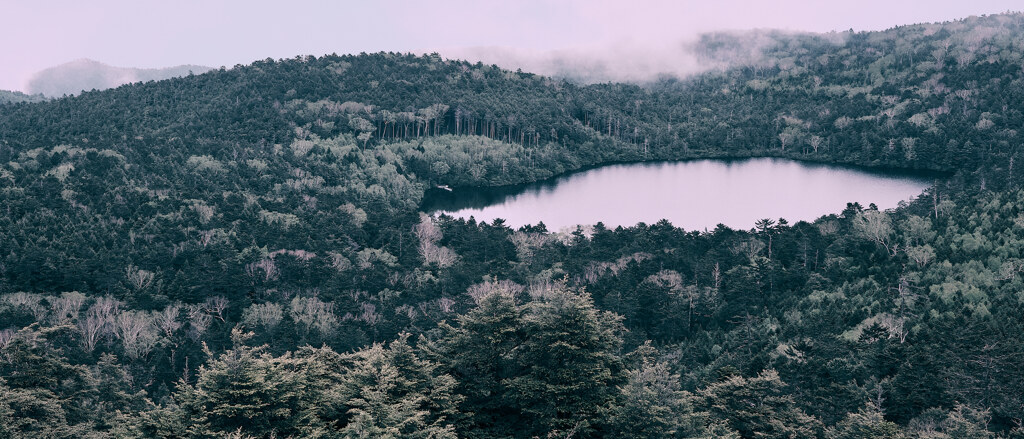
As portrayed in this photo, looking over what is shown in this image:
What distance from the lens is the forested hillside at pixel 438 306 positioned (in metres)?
37.9

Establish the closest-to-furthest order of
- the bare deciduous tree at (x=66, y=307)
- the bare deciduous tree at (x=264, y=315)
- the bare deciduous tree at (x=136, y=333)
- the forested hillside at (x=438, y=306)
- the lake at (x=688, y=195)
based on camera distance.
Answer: the forested hillside at (x=438, y=306)
the bare deciduous tree at (x=136, y=333)
the bare deciduous tree at (x=66, y=307)
the bare deciduous tree at (x=264, y=315)
the lake at (x=688, y=195)

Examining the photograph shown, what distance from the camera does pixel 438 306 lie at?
82.6m

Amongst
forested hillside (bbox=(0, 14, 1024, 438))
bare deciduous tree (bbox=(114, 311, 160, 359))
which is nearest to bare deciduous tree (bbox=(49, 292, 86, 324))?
forested hillside (bbox=(0, 14, 1024, 438))

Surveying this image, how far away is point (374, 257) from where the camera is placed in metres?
101

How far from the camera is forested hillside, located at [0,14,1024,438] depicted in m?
37.9

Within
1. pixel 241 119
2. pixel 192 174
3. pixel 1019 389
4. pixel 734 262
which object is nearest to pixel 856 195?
pixel 734 262

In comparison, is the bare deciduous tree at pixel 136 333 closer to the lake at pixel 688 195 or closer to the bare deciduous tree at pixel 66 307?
the bare deciduous tree at pixel 66 307

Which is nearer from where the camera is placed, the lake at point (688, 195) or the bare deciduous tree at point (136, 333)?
the bare deciduous tree at point (136, 333)

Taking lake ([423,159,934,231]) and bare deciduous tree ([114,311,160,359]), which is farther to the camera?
lake ([423,159,934,231])

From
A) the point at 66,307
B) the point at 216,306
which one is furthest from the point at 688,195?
the point at 66,307

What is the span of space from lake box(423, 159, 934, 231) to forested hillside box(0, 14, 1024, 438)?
53.4ft

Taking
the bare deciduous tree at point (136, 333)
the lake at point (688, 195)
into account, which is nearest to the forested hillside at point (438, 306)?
the bare deciduous tree at point (136, 333)

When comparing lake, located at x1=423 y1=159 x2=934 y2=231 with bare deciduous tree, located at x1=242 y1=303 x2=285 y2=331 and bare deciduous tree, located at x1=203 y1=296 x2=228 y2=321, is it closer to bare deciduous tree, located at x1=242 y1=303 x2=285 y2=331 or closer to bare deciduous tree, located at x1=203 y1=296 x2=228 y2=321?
bare deciduous tree, located at x1=242 y1=303 x2=285 y2=331

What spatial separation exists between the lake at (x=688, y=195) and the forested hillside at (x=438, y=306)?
16289mm
